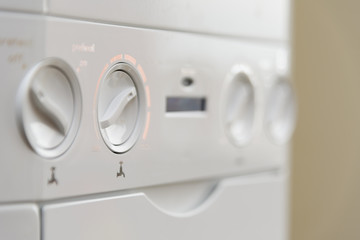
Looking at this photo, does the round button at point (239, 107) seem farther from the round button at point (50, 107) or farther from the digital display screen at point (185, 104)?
the round button at point (50, 107)

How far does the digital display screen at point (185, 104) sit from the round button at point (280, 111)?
0.14m

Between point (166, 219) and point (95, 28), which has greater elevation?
point (95, 28)

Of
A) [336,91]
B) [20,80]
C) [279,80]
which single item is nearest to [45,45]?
[20,80]

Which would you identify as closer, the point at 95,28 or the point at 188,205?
the point at 95,28

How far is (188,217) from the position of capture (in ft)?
1.98

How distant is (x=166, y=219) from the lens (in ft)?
1.90

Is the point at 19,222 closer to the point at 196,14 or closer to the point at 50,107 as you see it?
the point at 50,107

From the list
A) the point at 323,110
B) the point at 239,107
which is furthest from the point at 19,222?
the point at 323,110

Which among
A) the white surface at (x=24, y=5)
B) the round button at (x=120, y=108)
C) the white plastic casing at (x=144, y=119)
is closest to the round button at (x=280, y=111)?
the white plastic casing at (x=144, y=119)

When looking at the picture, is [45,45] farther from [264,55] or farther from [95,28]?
[264,55]

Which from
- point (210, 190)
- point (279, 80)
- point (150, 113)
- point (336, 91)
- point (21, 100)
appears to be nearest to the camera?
point (21, 100)

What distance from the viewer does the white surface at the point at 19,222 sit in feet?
1.47

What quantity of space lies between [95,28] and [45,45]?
6 centimetres

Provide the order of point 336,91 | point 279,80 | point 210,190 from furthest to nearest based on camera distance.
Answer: point 336,91
point 279,80
point 210,190
